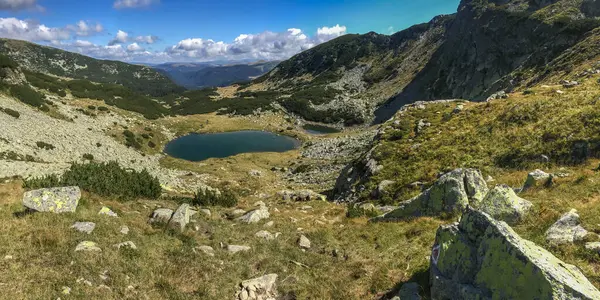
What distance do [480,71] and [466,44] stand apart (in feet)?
76.1

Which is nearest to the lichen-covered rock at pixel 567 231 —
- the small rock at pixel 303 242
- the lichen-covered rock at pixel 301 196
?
the small rock at pixel 303 242

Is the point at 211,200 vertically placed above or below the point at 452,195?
below

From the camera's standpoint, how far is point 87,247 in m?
10.7

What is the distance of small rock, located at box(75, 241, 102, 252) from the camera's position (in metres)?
10.5

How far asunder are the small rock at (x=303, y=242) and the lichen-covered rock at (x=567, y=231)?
9041 millimetres

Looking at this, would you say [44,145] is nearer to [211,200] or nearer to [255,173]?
[255,173]

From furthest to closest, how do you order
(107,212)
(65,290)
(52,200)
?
1. (107,212)
2. (52,200)
3. (65,290)

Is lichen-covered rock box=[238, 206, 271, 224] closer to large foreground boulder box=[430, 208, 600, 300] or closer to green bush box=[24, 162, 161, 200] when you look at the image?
green bush box=[24, 162, 161, 200]

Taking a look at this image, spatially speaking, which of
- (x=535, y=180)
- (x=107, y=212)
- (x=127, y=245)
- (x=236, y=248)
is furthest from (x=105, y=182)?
(x=535, y=180)

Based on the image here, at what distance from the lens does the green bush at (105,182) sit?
17438 mm

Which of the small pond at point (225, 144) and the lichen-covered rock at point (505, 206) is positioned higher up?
the lichen-covered rock at point (505, 206)

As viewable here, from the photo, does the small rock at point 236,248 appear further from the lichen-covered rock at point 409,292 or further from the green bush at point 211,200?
the green bush at point 211,200

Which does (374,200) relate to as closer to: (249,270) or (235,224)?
(235,224)

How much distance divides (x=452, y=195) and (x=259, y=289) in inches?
403
